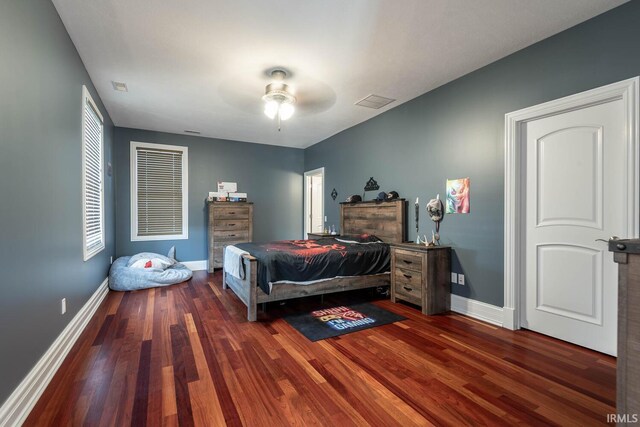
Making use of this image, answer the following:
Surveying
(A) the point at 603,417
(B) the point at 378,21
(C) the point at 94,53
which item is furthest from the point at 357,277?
(C) the point at 94,53

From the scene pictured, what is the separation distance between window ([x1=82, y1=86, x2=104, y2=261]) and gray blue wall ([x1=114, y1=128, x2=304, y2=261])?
4.40 feet

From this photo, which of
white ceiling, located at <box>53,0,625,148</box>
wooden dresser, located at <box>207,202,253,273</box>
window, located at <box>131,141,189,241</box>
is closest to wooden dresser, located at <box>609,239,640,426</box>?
white ceiling, located at <box>53,0,625,148</box>

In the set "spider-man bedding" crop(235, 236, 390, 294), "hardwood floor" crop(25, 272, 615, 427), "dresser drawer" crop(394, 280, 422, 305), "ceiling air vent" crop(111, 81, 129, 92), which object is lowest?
"hardwood floor" crop(25, 272, 615, 427)

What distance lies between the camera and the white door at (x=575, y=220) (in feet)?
7.43

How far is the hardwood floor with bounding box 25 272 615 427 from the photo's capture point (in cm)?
162

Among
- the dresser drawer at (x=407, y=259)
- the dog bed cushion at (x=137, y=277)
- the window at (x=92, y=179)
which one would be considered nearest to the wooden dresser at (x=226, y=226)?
the dog bed cushion at (x=137, y=277)

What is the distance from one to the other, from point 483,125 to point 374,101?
147 centimetres

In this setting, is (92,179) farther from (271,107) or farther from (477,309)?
(477,309)

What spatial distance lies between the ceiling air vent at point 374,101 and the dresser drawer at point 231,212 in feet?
9.88

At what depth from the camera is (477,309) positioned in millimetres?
3086

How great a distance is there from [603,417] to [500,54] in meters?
2.96

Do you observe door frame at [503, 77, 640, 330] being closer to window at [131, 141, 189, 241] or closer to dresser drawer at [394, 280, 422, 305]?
dresser drawer at [394, 280, 422, 305]

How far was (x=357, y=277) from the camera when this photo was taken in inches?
142

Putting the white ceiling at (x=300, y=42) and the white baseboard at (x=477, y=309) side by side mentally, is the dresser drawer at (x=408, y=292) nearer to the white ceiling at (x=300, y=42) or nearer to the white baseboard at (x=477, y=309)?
the white baseboard at (x=477, y=309)
